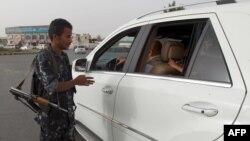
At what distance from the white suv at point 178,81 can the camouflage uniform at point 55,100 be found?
0.42 meters

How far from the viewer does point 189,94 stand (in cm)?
252

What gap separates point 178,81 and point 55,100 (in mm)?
1253

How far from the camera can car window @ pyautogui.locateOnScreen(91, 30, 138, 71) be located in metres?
3.85

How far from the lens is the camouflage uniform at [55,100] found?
3227 millimetres

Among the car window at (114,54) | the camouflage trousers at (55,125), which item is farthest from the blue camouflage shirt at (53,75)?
the car window at (114,54)

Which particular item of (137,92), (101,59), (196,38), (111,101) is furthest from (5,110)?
(196,38)

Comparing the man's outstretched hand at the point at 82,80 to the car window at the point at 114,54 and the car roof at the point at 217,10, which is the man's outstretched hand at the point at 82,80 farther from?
the car roof at the point at 217,10

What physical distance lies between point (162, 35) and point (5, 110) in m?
5.34

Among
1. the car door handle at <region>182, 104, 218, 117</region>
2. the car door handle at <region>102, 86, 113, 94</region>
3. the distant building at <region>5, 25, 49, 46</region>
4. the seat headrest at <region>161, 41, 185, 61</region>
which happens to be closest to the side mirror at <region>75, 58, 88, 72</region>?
the car door handle at <region>102, 86, 113, 94</region>

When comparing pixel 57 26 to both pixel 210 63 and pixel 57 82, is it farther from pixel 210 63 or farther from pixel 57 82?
pixel 210 63

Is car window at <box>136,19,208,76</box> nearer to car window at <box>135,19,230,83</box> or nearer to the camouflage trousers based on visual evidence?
car window at <box>135,19,230,83</box>

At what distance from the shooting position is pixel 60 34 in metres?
3.35

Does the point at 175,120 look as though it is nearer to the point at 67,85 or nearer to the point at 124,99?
the point at 124,99

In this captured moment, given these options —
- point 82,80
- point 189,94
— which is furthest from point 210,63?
point 82,80
